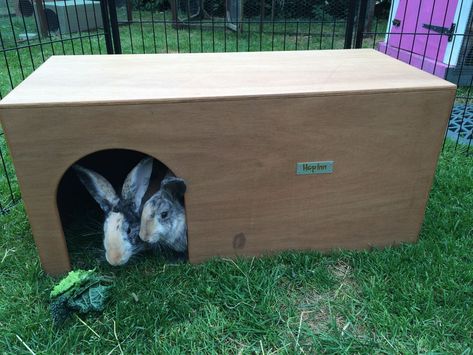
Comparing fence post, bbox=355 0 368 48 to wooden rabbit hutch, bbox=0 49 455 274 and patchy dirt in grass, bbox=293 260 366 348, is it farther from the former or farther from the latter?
patchy dirt in grass, bbox=293 260 366 348

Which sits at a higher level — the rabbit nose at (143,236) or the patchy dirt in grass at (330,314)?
the rabbit nose at (143,236)

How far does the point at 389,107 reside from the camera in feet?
4.47

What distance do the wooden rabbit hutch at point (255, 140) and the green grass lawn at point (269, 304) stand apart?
0.31 ft

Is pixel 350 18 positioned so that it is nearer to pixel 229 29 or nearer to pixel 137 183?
pixel 137 183

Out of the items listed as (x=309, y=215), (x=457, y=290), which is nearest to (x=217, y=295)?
(x=309, y=215)

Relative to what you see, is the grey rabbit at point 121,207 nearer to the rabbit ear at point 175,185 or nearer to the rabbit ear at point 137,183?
the rabbit ear at point 137,183

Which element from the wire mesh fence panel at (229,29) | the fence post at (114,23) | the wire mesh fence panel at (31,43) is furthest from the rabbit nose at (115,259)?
the wire mesh fence panel at (229,29)

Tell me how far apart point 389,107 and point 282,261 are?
0.61m

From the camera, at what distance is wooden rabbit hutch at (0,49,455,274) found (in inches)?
49.6

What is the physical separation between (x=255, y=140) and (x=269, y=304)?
493mm

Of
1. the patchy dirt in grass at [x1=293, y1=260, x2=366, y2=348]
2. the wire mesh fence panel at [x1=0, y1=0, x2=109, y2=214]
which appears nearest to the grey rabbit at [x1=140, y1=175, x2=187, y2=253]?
the patchy dirt in grass at [x1=293, y1=260, x2=366, y2=348]

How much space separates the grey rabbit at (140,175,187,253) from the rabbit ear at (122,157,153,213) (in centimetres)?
4

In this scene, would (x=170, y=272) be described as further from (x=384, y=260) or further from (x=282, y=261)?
(x=384, y=260)

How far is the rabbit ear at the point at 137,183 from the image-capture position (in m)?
1.44
